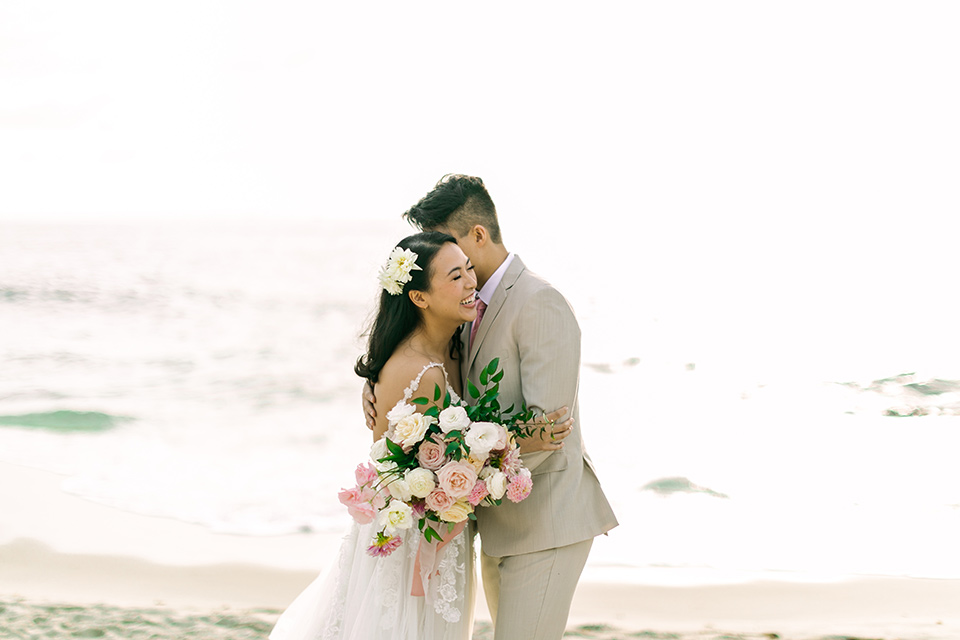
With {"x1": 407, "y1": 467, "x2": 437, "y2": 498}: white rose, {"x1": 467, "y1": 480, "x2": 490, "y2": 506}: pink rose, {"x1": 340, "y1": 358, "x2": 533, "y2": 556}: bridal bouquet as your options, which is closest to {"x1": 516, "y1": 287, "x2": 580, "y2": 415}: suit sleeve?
{"x1": 340, "y1": 358, "x2": 533, "y2": 556}: bridal bouquet

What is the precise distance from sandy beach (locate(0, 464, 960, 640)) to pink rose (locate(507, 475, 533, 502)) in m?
2.74

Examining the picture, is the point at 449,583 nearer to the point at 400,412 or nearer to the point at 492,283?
the point at 400,412

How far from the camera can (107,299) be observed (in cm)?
2489

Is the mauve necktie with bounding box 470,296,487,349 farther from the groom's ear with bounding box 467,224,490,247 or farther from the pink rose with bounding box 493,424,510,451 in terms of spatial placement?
the pink rose with bounding box 493,424,510,451

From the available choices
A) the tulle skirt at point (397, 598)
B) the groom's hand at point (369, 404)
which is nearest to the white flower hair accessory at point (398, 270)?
the groom's hand at point (369, 404)

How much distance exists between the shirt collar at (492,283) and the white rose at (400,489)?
84cm

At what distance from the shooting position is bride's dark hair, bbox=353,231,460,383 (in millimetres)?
Answer: 3166

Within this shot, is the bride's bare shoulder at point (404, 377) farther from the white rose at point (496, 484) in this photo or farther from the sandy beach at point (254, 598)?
the sandy beach at point (254, 598)

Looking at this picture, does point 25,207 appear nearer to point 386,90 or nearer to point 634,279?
point 386,90

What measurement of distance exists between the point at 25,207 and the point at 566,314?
4201 cm

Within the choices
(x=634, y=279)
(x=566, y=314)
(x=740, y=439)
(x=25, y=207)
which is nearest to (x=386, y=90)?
(x=634, y=279)

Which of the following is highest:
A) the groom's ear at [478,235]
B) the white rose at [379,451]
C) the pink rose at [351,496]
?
the groom's ear at [478,235]

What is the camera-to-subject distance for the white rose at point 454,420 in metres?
2.74

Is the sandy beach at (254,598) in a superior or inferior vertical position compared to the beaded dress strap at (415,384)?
inferior
